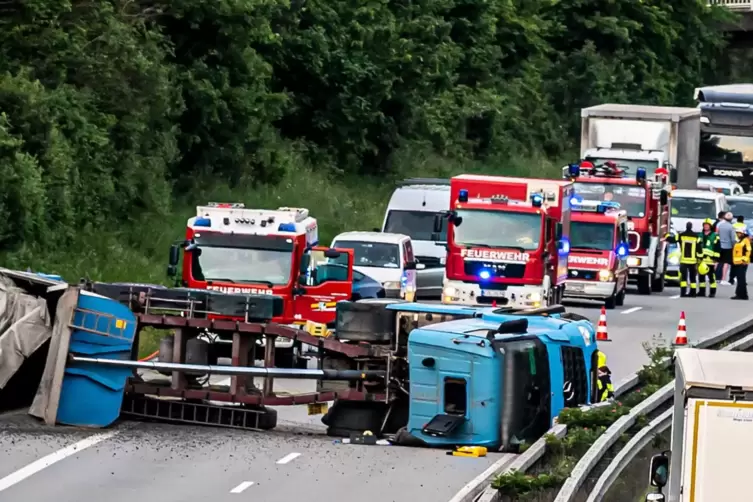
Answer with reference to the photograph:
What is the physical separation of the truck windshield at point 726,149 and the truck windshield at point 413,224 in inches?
886

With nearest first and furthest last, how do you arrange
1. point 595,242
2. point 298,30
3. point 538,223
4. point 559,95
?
point 538,223 < point 595,242 < point 298,30 < point 559,95

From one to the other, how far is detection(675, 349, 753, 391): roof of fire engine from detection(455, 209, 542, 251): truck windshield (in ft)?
64.5

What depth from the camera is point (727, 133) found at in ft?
195

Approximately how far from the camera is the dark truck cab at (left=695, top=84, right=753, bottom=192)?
2324 inches

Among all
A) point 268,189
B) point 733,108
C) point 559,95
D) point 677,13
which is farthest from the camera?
point 677,13

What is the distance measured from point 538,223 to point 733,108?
28211mm

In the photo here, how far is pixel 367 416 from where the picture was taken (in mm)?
20734

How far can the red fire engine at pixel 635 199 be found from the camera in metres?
40.3

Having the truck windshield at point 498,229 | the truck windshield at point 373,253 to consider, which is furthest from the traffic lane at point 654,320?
the truck windshield at point 373,253

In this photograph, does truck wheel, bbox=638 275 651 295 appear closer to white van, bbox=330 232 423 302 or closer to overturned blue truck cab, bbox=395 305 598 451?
white van, bbox=330 232 423 302

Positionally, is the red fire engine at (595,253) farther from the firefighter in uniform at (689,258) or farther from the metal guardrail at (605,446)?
the metal guardrail at (605,446)

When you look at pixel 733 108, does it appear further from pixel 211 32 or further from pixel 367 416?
pixel 367 416

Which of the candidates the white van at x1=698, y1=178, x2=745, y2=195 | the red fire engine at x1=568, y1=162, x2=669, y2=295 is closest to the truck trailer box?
the red fire engine at x1=568, y1=162, x2=669, y2=295

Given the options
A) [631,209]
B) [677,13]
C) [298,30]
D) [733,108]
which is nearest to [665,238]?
[631,209]
